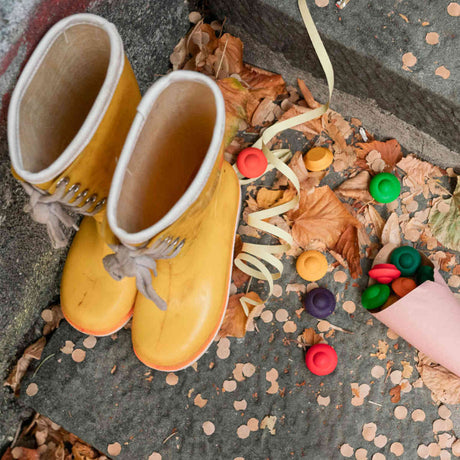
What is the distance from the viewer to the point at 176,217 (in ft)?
3.47

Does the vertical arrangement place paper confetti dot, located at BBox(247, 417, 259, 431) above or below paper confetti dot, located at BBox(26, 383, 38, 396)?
below

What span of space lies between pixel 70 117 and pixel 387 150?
1.08 metres

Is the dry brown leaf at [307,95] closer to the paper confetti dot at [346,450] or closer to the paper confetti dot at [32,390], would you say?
the paper confetti dot at [346,450]

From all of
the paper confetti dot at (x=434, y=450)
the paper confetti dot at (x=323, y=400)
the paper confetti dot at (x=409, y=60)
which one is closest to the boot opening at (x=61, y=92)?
the paper confetti dot at (x=409, y=60)

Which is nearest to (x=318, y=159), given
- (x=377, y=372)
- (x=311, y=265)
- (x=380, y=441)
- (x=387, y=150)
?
(x=387, y=150)

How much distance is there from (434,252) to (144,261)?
41.3 inches

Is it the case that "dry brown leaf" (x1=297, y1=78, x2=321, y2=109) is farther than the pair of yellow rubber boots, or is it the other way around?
"dry brown leaf" (x1=297, y1=78, x2=321, y2=109)

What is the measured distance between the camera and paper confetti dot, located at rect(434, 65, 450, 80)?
1450 mm

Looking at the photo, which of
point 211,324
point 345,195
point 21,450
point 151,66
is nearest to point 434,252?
point 345,195

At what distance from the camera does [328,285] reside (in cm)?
166

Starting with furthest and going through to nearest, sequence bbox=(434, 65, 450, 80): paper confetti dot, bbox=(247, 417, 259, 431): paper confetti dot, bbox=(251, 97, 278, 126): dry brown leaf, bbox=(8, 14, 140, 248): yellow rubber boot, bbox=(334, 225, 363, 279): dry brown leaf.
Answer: bbox=(251, 97, 278, 126): dry brown leaf → bbox=(334, 225, 363, 279): dry brown leaf → bbox=(247, 417, 259, 431): paper confetti dot → bbox=(434, 65, 450, 80): paper confetti dot → bbox=(8, 14, 140, 248): yellow rubber boot

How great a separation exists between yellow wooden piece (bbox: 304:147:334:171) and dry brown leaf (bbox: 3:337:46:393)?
42.7 inches

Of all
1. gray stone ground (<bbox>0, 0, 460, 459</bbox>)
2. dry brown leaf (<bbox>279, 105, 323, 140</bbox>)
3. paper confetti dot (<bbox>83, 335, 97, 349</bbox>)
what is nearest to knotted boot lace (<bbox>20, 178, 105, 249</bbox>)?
gray stone ground (<bbox>0, 0, 460, 459</bbox>)

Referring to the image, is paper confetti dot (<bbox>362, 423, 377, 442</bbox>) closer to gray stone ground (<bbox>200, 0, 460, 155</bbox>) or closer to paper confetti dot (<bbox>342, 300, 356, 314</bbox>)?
paper confetti dot (<bbox>342, 300, 356, 314</bbox>)
